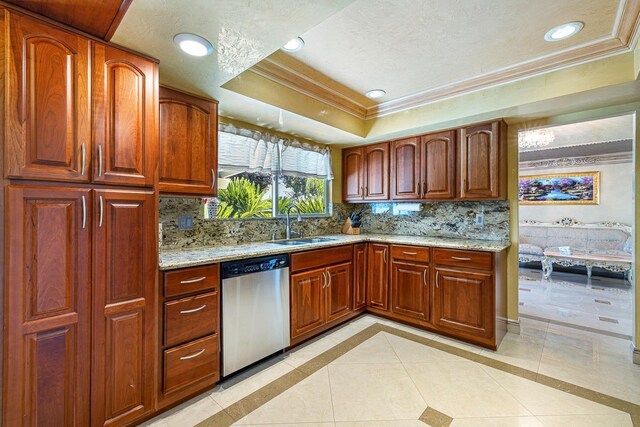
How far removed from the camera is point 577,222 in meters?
5.99

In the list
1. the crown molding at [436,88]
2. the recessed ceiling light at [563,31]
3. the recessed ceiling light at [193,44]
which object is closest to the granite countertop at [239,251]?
the recessed ceiling light at [193,44]

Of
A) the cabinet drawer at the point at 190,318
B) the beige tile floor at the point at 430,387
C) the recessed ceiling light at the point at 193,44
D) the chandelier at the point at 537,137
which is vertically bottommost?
the beige tile floor at the point at 430,387

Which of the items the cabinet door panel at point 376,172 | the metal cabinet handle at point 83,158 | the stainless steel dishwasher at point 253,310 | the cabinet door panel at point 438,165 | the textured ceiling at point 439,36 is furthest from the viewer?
the cabinet door panel at point 376,172

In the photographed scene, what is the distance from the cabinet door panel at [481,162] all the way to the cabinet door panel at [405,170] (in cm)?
49

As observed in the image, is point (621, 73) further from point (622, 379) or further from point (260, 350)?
point (260, 350)

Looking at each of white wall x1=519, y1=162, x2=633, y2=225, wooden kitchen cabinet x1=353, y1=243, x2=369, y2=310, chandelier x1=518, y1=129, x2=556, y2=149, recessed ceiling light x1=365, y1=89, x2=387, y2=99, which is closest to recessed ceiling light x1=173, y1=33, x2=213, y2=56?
recessed ceiling light x1=365, y1=89, x2=387, y2=99

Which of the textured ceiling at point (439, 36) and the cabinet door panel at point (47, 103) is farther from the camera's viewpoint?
the textured ceiling at point (439, 36)

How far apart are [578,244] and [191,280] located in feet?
23.4

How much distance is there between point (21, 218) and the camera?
126cm

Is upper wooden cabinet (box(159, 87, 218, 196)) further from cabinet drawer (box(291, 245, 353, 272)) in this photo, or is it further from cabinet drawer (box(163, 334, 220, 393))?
cabinet drawer (box(163, 334, 220, 393))

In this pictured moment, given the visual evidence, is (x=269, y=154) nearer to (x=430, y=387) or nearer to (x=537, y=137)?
(x=430, y=387)

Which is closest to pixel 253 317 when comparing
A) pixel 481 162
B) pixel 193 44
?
pixel 193 44

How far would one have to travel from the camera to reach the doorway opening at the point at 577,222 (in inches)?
155

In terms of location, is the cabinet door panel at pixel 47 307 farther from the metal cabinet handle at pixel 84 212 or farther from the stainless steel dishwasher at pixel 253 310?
the stainless steel dishwasher at pixel 253 310
